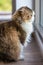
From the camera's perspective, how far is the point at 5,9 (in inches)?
161

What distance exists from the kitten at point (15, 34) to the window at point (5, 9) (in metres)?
1.61

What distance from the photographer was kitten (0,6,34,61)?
2.24m

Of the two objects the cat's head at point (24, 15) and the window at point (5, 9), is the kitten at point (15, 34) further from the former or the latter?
the window at point (5, 9)

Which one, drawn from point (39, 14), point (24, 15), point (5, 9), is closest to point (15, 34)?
point (24, 15)

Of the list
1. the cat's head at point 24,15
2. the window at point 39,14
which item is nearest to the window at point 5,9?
the window at point 39,14

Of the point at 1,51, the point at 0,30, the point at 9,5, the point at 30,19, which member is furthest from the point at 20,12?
the point at 9,5

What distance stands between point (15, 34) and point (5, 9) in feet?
6.17

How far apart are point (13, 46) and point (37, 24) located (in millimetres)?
1361

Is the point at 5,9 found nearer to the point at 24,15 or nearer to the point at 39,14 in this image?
the point at 39,14

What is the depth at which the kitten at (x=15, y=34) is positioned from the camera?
2242 mm

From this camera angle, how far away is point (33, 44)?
304cm

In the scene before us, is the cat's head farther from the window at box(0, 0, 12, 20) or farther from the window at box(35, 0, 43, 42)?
the window at box(0, 0, 12, 20)

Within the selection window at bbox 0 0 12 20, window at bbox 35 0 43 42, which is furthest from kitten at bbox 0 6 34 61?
window at bbox 0 0 12 20

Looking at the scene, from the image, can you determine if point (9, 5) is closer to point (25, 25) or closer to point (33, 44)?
point (33, 44)
